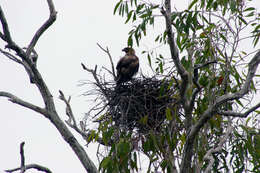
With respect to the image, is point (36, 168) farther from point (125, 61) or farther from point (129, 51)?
point (129, 51)

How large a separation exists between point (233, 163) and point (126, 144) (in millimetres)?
1909

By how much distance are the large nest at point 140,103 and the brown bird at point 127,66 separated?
0.40 meters

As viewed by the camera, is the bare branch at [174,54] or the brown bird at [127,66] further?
the brown bird at [127,66]

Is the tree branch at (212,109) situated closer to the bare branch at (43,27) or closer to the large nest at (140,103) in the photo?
the large nest at (140,103)

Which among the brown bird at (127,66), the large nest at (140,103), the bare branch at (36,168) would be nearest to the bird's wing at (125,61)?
the brown bird at (127,66)

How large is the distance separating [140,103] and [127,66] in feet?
4.75

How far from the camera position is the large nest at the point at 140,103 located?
5824mm

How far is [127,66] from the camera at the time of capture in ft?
23.8

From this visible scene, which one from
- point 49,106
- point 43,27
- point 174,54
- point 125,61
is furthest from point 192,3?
point 125,61

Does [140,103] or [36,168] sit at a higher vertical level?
[140,103]

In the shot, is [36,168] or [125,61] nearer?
[36,168]

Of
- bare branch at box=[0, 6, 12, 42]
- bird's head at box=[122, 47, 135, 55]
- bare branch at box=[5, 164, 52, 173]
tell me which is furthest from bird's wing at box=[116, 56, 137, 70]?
bare branch at box=[5, 164, 52, 173]

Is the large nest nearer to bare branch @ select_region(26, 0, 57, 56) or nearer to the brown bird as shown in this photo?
the brown bird

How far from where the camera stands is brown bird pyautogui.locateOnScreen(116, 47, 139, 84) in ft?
21.8
